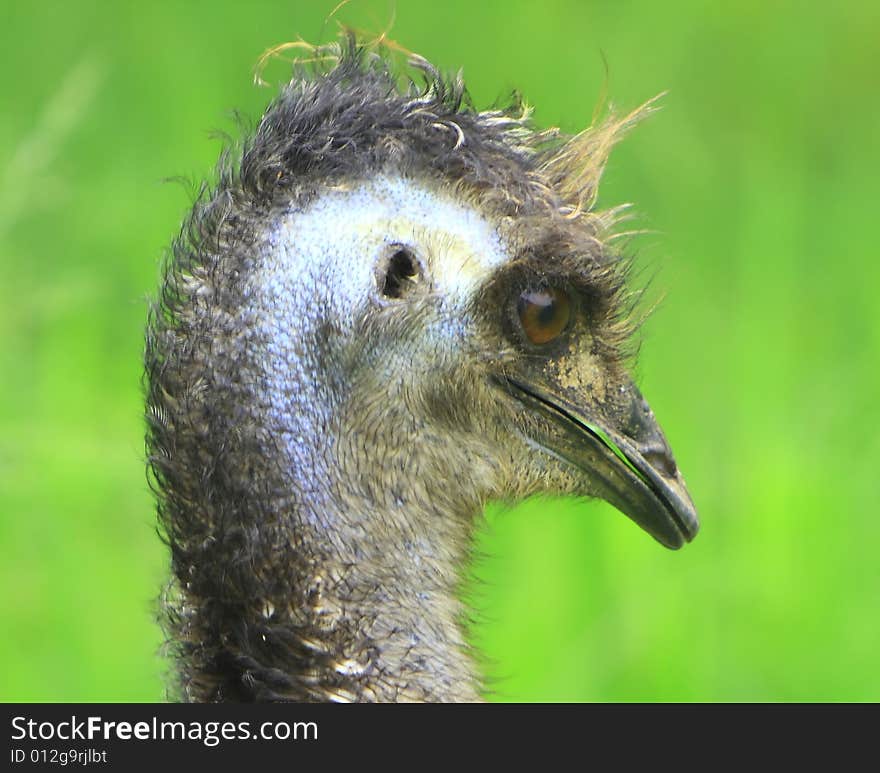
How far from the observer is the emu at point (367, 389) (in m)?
3.56

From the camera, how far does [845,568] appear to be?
6555mm

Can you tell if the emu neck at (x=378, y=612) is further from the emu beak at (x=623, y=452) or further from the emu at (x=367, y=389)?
the emu beak at (x=623, y=452)

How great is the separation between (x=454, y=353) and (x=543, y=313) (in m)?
0.17

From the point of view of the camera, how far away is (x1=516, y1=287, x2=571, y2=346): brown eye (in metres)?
3.72

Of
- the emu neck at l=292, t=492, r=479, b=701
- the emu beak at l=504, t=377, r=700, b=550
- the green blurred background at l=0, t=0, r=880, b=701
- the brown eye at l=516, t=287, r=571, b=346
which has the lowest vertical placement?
the emu neck at l=292, t=492, r=479, b=701

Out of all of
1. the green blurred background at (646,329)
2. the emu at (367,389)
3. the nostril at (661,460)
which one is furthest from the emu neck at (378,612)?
the green blurred background at (646,329)

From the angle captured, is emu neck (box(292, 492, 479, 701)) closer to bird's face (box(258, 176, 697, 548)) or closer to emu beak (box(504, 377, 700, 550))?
bird's face (box(258, 176, 697, 548))

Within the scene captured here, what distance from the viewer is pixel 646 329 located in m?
7.25

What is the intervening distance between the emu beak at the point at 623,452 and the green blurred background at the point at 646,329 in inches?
55.5

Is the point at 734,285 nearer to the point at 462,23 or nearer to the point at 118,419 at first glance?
the point at 462,23

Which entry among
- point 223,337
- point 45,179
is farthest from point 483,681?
point 45,179

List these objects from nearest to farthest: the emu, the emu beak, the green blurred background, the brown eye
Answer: the emu, the brown eye, the emu beak, the green blurred background

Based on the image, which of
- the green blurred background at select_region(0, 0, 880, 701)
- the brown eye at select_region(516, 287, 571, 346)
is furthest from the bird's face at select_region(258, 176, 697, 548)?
the green blurred background at select_region(0, 0, 880, 701)
